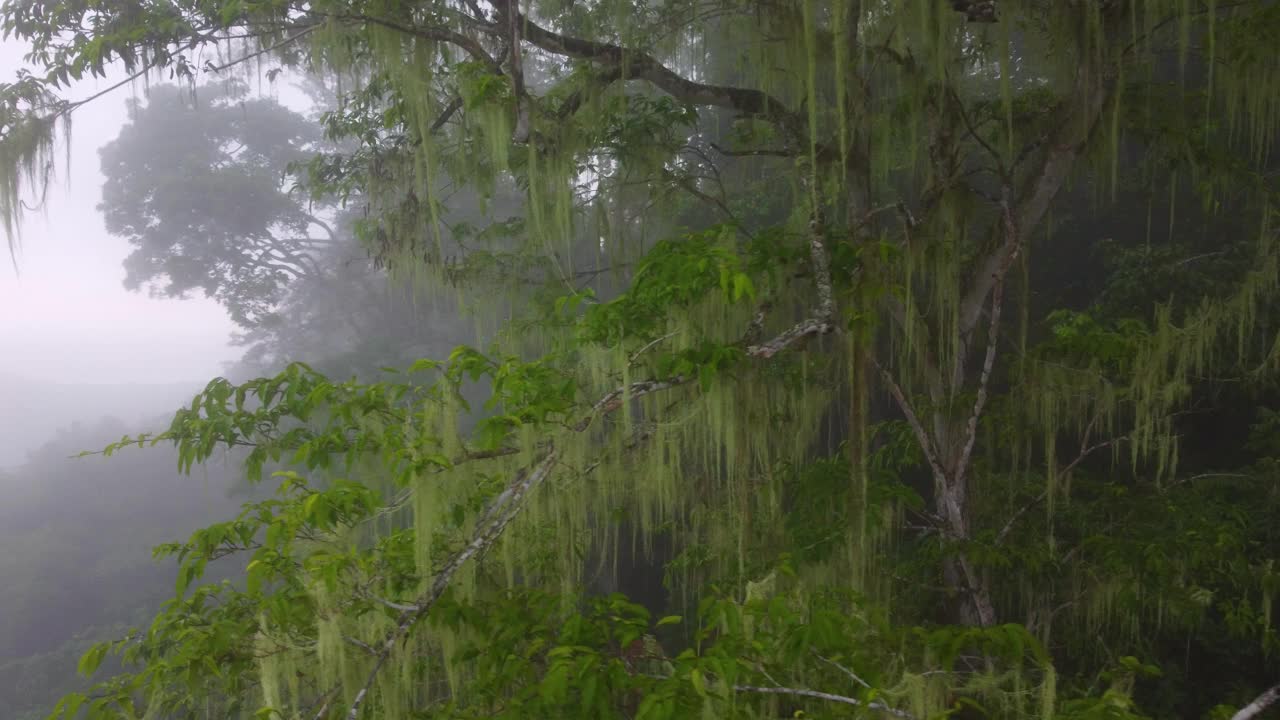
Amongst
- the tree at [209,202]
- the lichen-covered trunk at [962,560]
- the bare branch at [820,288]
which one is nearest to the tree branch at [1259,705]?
the lichen-covered trunk at [962,560]

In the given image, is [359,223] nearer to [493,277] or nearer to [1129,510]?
[493,277]

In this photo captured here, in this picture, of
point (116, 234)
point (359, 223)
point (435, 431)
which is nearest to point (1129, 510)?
point (435, 431)

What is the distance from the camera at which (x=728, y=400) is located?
7.94 ft

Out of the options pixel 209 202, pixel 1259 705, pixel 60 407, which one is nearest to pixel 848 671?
pixel 1259 705

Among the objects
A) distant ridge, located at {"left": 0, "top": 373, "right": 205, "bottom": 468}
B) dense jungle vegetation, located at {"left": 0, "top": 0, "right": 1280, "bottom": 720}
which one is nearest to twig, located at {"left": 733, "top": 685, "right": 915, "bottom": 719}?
dense jungle vegetation, located at {"left": 0, "top": 0, "right": 1280, "bottom": 720}

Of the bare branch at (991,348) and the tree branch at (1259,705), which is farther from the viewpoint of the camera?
the bare branch at (991,348)

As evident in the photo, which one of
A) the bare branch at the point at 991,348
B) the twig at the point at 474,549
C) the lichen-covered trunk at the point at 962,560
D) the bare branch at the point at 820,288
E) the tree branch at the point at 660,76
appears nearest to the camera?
the twig at the point at 474,549

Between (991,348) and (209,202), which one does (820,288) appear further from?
(209,202)

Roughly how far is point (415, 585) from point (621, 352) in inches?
36.2

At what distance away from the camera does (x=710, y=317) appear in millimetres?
2559

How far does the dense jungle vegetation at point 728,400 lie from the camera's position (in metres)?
1.81

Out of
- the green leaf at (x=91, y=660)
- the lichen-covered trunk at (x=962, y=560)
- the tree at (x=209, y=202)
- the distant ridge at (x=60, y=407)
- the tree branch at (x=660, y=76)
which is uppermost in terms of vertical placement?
the tree at (x=209, y=202)

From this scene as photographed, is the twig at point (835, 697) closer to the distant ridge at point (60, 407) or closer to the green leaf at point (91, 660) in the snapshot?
the green leaf at point (91, 660)

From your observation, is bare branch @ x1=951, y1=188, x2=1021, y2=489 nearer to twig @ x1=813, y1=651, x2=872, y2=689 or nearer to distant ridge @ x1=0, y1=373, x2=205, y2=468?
twig @ x1=813, y1=651, x2=872, y2=689
